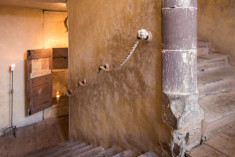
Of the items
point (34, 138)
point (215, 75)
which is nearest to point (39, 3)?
point (34, 138)

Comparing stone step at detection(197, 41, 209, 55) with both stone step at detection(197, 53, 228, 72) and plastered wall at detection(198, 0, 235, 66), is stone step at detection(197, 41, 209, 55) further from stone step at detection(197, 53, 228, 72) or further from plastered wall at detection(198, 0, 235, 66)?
stone step at detection(197, 53, 228, 72)

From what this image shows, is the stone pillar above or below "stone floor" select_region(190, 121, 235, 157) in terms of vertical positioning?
above

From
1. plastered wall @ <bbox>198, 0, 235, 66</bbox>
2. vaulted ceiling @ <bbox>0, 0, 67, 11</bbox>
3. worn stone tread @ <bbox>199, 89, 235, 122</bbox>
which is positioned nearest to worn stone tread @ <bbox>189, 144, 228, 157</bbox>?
worn stone tread @ <bbox>199, 89, 235, 122</bbox>

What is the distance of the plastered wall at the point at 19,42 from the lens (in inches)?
211

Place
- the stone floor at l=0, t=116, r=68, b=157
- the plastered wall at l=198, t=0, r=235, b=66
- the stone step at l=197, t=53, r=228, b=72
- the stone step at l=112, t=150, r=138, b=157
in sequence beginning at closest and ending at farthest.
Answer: the stone step at l=112, t=150, r=138, b=157, the stone step at l=197, t=53, r=228, b=72, the plastered wall at l=198, t=0, r=235, b=66, the stone floor at l=0, t=116, r=68, b=157

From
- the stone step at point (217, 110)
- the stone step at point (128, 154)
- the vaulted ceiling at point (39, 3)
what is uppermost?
the vaulted ceiling at point (39, 3)

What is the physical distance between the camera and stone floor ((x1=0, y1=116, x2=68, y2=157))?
482cm

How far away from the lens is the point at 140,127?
219 cm

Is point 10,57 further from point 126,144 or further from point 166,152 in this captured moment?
point 166,152

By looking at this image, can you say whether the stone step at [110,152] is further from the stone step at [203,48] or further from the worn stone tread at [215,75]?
the stone step at [203,48]

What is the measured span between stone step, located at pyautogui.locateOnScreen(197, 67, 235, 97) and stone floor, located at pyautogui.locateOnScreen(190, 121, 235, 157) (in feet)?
1.57

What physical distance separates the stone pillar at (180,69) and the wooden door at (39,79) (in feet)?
14.9

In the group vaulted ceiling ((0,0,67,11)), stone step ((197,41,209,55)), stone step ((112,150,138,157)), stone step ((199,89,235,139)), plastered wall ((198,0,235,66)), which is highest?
vaulted ceiling ((0,0,67,11))

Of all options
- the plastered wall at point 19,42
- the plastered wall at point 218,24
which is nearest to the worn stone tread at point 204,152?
the plastered wall at point 218,24
